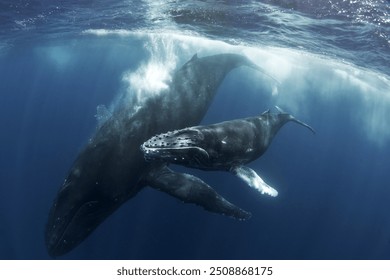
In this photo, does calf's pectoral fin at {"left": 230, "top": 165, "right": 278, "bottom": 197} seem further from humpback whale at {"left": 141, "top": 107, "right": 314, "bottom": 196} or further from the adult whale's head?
the adult whale's head

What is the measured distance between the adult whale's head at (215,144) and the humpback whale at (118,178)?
4.57 ft

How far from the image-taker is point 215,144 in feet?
33.4

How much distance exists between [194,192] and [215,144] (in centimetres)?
183

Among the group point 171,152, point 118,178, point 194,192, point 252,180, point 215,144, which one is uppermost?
point 171,152

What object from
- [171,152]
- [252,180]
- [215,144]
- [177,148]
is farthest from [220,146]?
[171,152]

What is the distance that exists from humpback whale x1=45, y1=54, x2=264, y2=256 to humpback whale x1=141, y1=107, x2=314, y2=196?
1.13 metres

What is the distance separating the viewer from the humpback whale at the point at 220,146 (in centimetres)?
866

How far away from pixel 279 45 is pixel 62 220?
79.4ft

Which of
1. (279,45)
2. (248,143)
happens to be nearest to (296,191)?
(279,45)

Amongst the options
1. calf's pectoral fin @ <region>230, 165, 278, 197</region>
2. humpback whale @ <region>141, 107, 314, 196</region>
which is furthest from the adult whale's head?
calf's pectoral fin @ <region>230, 165, 278, 197</region>

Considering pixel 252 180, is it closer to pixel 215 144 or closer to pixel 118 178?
pixel 215 144

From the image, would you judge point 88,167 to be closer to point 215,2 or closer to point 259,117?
point 259,117

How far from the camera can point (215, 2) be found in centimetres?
1859

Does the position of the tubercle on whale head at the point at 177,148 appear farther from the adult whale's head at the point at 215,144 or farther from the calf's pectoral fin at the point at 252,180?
the calf's pectoral fin at the point at 252,180
